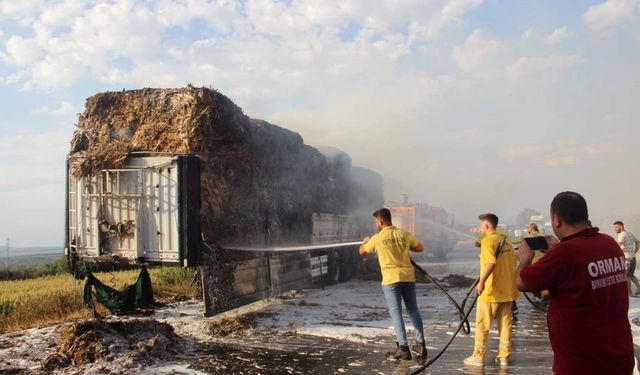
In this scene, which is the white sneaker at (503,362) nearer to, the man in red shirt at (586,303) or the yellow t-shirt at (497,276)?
the yellow t-shirt at (497,276)

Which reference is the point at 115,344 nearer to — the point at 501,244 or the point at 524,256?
the point at 501,244

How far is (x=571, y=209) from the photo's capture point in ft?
9.89

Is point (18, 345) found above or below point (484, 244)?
below


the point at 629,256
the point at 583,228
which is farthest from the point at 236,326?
the point at 629,256

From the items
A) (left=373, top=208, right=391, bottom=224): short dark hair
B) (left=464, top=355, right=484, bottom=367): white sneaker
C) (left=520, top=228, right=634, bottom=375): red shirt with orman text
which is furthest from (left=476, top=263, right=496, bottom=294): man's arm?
(left=520, top=228, right=634, bottom=375): red shirt with orman text

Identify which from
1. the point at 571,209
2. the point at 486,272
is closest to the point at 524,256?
the point at 571,209

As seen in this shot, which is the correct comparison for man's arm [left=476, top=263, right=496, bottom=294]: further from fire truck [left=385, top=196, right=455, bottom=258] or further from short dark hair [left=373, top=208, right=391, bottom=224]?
fire truck [left=385, top=196, right=455, bottom=258]

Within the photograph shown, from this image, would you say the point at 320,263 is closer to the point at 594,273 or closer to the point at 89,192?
the point at 89,192

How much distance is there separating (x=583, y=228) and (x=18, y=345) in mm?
6937

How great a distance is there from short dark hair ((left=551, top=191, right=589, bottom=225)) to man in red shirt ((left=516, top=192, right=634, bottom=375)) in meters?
0.09

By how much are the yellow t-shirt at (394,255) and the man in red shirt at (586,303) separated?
11.1 ft

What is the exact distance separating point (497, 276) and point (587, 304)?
3.30 meters

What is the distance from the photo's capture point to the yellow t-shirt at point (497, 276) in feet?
19.7

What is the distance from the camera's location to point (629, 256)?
429 inches
